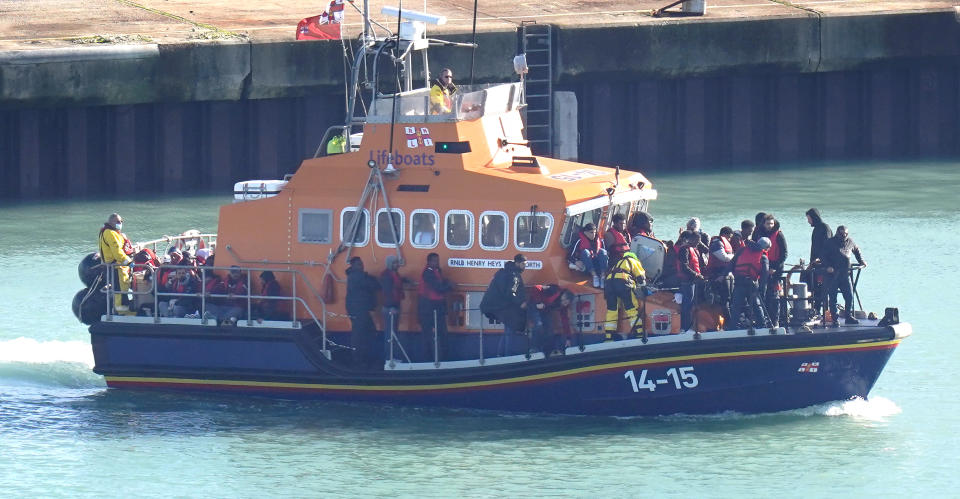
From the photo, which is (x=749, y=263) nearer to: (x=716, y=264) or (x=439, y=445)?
(x=716, y=264)

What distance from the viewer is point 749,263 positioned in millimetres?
14734

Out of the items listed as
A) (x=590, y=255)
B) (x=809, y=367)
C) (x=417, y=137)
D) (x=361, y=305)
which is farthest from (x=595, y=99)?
(x=809, y=367)

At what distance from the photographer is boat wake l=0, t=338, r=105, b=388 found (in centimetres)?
1753

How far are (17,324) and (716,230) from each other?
1087cm

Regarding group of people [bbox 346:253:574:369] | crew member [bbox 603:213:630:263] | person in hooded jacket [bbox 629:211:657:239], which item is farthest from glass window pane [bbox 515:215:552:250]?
person in hooded jacket [bbox 629:211:657:239]

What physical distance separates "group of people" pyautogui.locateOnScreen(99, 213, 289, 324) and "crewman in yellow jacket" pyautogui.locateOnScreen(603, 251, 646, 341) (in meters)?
3.34

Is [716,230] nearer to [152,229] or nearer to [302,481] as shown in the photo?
[152,229]

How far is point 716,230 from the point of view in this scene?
82.3 ft

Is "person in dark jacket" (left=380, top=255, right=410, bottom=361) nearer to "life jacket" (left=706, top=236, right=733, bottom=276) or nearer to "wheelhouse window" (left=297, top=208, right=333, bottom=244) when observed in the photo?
"wheelhouse window" (left=297, top=208, right=333, bottom=244)

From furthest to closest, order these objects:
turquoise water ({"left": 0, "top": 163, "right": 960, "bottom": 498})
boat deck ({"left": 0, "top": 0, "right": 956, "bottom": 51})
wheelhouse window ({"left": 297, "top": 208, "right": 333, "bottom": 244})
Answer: boat deck ({"left": 0, "top": 0, "right": 956, "bottom": 51}) → wheelhouse window ({"left": 297, "top": 208, "right": 333, "bottom": 244}) → turquoise water ({"left": 0, "top": 163, "right": 960, "bottom": 498})

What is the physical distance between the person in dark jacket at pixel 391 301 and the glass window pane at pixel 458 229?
58 centimetres

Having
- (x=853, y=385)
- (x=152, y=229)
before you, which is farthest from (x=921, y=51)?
(x=853, y=385)

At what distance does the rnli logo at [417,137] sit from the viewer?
15.5 m

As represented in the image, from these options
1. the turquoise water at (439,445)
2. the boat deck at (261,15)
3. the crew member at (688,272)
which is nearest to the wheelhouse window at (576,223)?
the crew member at (688,272)
